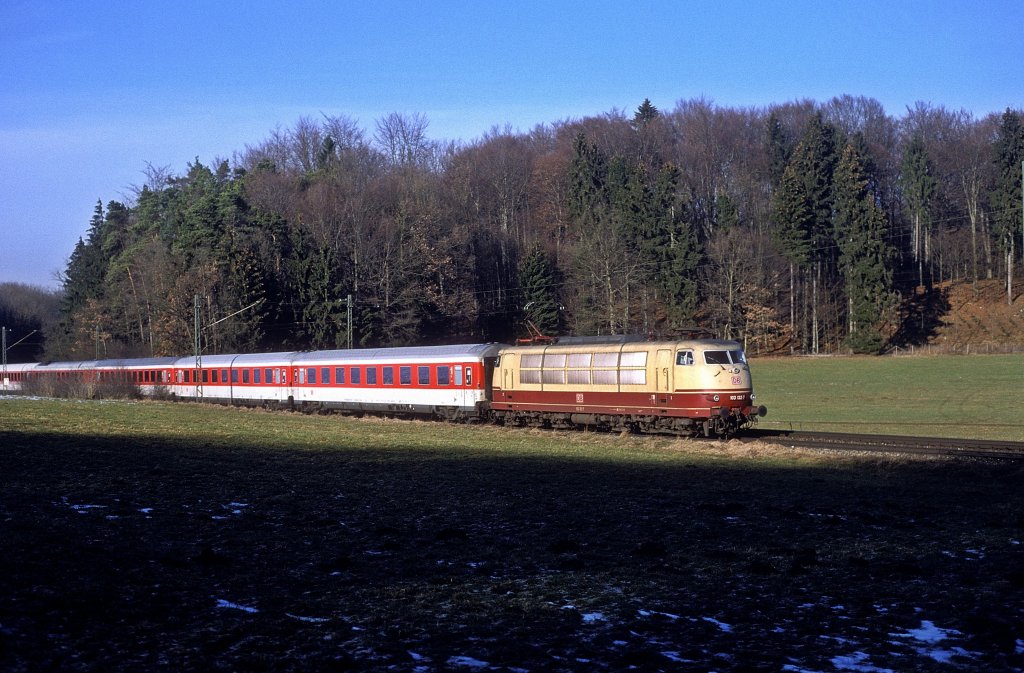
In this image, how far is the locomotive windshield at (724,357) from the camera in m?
29.3

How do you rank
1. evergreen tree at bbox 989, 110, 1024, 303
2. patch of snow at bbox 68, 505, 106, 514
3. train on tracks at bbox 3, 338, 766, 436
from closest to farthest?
patch of snow at bbox 68, 505, 106, 514 < train on tracks at bbox 3, 338, 766, 436 < evergreen tree at bbox 989, 110, 1024, 303

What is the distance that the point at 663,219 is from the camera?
269 feet

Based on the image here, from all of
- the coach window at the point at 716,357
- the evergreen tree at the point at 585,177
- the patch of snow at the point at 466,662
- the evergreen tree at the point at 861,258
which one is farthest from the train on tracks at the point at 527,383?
the evergreen tree at the point at 585,177

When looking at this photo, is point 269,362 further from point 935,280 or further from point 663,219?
point 935,280

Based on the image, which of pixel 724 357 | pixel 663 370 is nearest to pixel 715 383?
pixel 724 357

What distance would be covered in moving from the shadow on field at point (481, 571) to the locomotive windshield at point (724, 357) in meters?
10.9

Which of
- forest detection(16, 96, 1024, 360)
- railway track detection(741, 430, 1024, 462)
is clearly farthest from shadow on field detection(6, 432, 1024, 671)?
forest detection(16, 96, 1024, 360)

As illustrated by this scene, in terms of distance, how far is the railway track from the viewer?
81.3 ft

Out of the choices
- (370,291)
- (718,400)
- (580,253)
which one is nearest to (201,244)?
(370,291)

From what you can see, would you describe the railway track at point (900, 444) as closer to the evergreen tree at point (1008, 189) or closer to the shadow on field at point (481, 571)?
the shadow on field at point (481, 571)

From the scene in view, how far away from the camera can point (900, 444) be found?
27.8 metres

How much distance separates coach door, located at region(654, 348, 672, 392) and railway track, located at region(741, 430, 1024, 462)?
306 centimetres

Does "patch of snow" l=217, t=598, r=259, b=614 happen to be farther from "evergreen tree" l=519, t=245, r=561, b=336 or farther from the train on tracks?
"evergreen tree" l=519, t=245, r=561, b=336

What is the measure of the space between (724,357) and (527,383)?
313 inches
